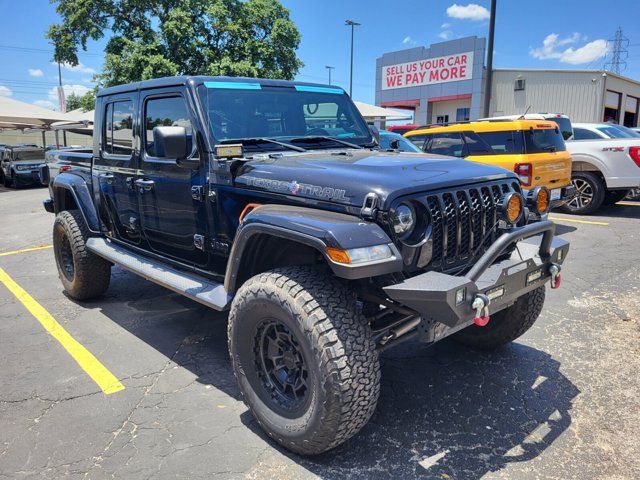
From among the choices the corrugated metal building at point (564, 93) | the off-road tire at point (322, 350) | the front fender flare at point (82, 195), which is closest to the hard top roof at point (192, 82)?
the front fender flare at point (82, 195)

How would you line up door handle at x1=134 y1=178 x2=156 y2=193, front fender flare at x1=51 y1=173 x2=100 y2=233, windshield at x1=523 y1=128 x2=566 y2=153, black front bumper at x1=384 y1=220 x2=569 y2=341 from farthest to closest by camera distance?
windshield at x1=523 y1=128 x2=566 y2=153
front fender flare at x1=51 y1=173 x2=100 y2=233
door handle at x1=134 y1=178 x2=156 y2=193
black front bumper at x1=384 y1=220 x2=569 y2=341

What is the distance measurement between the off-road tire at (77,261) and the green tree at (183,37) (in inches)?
517

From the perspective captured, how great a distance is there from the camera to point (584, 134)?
33.0ft

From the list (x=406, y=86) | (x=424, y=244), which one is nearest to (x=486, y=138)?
(x=424, y=244)

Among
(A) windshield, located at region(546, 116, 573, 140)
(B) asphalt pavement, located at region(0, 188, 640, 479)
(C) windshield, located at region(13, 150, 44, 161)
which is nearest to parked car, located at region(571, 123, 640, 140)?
(A) windshield, located at region(546, 116, 573, 140)

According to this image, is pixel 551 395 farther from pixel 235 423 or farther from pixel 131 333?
pixel 131 333

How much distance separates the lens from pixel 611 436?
2.82 meters

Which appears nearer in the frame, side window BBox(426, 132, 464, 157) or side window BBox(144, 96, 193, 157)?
side window BBox(144, 96, 193, 157)

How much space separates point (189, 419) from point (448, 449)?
4.97ft

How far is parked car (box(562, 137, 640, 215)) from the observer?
911 centimetres

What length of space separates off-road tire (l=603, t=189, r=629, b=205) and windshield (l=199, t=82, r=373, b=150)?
8.24 m

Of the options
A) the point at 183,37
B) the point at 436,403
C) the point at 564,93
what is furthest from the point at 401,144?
the point at 564,93

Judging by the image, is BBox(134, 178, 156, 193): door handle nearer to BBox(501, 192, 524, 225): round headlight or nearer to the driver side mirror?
the driver side mirror

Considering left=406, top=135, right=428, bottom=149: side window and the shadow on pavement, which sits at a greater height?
left=406, top=135, right=428, bottom=149: side window
